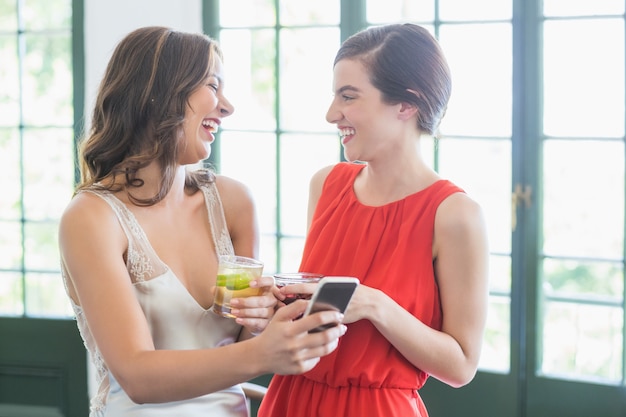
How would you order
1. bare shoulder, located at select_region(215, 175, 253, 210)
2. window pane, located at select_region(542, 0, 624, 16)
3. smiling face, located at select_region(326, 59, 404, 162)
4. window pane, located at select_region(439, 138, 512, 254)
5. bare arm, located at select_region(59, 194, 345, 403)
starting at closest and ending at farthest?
bare arm, located at select_region(59, 194, 345, 403)
smiling face, located at select_region(326, 59, 404, 162)
bare shoulder, located at select_region(215, 175, 253, 210)
window pane, located at select_region(542, 0, 624, 16)
window pane, located at select_region(439, 138, 512, 254)

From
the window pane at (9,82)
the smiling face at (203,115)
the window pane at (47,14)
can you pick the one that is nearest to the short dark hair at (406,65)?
the smiling face at (203,115)

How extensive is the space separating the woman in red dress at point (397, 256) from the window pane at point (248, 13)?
6.30ft

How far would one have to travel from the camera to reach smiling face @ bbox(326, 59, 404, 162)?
1.87 meters

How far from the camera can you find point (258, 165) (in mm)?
3836

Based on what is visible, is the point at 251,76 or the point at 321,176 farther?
the point at 251,76

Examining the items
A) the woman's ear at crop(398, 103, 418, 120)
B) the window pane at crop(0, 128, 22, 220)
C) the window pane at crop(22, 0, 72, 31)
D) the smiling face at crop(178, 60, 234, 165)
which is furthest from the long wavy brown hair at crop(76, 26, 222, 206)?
the window pane at crop(0, 128, 22, 220)

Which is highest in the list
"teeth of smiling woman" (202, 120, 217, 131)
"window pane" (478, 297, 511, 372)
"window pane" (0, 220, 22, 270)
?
"teeth of smiling woman" (202, 120, 217, 131)

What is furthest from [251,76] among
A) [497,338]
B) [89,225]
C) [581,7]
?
[89,225]

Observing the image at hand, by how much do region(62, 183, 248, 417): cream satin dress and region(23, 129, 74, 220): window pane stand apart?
1961 millimetres

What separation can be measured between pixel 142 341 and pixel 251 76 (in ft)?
7.45

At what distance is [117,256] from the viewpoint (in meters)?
1.82

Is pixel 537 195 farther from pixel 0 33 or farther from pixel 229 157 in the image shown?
pixel 0 33

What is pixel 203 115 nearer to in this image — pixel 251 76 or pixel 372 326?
pixel 372 326

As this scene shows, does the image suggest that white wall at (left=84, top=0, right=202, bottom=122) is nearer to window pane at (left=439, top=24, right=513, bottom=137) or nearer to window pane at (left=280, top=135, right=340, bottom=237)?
window pane at (left=280, top=135, right=340, bottom=237)
